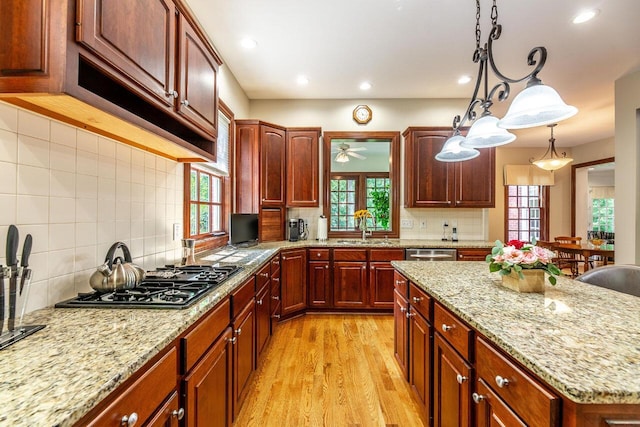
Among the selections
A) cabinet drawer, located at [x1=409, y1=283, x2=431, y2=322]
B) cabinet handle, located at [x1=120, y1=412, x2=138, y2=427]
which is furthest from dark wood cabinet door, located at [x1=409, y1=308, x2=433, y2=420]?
cabinet handle, located at [x1=120, y1=412, x2=138, y2=427]

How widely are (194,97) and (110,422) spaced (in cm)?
160

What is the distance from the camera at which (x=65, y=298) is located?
1277mm

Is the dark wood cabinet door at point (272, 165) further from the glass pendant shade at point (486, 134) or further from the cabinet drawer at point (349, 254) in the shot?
the glass pendant shade at point (486, 134)

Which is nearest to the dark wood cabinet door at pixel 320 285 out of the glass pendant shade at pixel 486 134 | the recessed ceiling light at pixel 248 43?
the glass pendant shade at pixel 486 134

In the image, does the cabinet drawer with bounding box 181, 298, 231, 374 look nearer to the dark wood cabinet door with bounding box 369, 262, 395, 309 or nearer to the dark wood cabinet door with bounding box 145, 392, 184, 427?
the dark wood cabinet door with bounding box 145, 392, 184, 427

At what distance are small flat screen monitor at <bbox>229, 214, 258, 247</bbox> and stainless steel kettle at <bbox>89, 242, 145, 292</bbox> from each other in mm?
1730

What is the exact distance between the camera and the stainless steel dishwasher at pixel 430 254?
11.6 ft

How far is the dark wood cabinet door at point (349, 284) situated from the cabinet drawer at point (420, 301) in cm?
172

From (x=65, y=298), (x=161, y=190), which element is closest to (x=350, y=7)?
(x=161, y=190)

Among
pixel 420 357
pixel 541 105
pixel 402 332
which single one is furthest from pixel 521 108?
pixel 402 332

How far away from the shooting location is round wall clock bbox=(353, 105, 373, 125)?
4.21m

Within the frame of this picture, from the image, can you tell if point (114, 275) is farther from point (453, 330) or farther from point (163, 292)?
point (453, 330)

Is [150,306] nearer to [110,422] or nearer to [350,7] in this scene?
[110,422]

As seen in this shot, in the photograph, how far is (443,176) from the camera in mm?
3846
